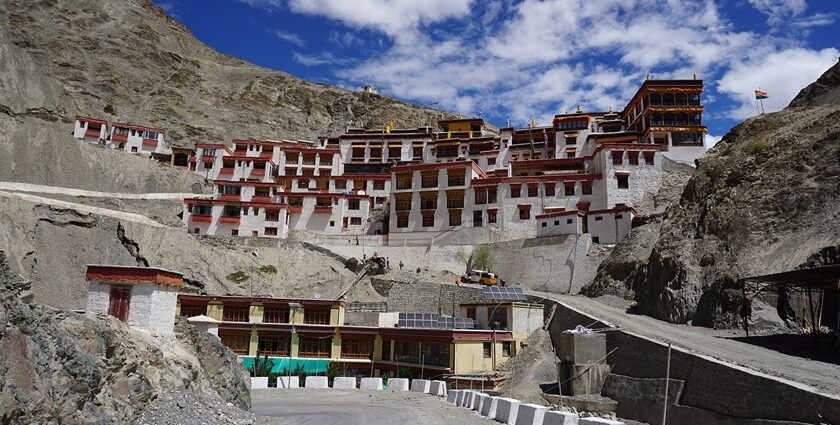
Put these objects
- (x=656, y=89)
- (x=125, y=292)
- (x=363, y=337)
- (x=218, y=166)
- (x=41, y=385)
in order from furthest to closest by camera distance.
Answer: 1. (x=218, y=166)
2. (x=656, y=89)
3. (x=363, y=337)
4. (x=125, y=292)
5. (x=41, y=385)

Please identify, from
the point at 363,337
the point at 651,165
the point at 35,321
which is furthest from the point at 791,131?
the point at 35,321

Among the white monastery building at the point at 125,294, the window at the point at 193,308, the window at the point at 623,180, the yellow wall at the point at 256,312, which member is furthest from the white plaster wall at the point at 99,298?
the window at the point at 623,180

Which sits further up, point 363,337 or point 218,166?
point 218,166

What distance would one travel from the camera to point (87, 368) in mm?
14156

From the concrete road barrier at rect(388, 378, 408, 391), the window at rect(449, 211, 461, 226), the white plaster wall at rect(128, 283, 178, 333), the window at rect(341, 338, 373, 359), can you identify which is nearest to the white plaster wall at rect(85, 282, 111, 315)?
the white plaster wall at rect(128, 283, 178, 333)

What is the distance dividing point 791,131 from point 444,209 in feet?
107

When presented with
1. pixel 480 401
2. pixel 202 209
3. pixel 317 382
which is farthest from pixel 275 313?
pixel 480 401

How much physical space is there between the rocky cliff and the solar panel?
22059mm

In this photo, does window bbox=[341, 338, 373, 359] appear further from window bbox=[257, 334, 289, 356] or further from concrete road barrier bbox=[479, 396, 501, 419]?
concrete road barrier bbox=[479, 396, 501, 419]

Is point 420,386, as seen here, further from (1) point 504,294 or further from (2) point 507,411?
(2) point 507,411

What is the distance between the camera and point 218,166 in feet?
243

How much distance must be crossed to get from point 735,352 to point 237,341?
104 ft

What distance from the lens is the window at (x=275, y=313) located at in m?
43.6

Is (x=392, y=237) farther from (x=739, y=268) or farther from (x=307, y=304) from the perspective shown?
(x=739, y=268)
